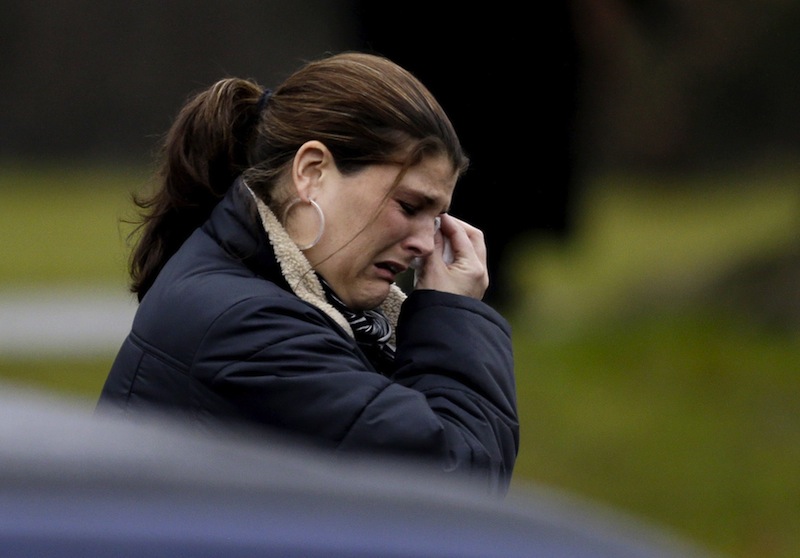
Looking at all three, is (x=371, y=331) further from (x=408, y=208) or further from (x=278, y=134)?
(x=278, y=134)

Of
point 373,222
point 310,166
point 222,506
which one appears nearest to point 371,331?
point 373,222

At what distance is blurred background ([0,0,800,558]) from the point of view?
760 centimetres

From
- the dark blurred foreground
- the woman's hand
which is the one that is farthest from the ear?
the dark blurred foreground

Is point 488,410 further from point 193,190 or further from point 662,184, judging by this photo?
point 662,184

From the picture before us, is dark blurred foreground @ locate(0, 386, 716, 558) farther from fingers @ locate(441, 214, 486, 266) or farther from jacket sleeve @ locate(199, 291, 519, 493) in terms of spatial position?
fingers @ locate(441, 214, 486, 266)

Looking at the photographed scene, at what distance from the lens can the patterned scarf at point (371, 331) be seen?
2.94 m

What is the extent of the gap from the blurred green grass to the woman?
85 centimetres

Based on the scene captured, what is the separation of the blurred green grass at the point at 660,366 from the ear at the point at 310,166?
1035 mm

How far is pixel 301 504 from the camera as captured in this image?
1.87m

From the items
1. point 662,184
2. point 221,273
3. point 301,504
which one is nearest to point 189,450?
point 301,504

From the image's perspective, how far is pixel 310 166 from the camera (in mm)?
2896

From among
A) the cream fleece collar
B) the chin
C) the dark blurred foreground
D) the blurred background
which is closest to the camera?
the dark blurred foreground

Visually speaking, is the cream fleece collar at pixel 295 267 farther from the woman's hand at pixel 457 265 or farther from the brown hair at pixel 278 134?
the woman's hand at pixel 457 265

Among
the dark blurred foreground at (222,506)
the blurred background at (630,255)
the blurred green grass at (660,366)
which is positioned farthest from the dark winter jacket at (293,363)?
the blurred background at (630,255)
